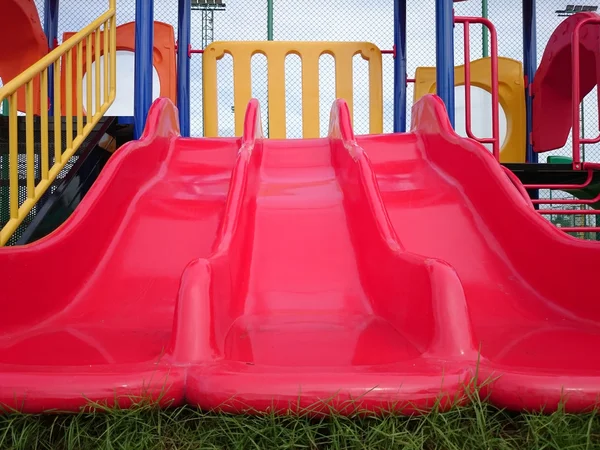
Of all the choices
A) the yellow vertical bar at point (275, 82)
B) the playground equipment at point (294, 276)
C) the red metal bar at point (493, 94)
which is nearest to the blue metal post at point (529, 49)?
the playground equipment at point (294, 276)

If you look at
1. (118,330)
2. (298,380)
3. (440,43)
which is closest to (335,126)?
(440,43)

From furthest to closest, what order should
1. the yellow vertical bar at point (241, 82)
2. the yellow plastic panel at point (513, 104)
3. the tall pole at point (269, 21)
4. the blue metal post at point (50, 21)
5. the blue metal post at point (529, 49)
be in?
the tall pole at point (269, 21)
the blue metal post at point (50, 21)
the yellow plastic panel at point (513, 104)
the blue metal post at point (529, 49)
the yellow vertical bar at point (241, 82)

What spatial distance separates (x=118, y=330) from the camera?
68.0 inches

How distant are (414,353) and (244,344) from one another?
0.50 meters

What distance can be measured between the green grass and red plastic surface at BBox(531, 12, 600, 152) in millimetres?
3776

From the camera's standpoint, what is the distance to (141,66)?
3.37m

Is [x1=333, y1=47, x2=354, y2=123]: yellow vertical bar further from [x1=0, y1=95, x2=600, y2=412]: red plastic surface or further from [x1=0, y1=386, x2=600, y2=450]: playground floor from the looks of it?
[x1=0, y1=386, x2=600, y2=450]: playground floor

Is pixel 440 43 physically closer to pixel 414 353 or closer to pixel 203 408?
pixel 414 353

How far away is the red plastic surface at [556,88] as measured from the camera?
13.8 feet

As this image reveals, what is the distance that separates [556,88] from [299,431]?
4.50 metres

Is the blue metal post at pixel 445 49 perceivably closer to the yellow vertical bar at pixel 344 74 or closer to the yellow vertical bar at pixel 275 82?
the yellow vertical bar at pixel 344 74

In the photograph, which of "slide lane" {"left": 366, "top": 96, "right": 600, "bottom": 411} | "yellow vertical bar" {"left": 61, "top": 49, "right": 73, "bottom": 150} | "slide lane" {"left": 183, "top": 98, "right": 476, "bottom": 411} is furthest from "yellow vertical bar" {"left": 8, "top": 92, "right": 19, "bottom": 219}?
"slide lane" {"left": 366, "top": 96, "right": 600, "bottom": 411}

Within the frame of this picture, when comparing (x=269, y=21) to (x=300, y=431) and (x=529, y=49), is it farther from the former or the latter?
(x=300, y=431)

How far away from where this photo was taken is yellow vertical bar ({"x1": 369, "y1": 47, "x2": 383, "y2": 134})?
15.3 ft
